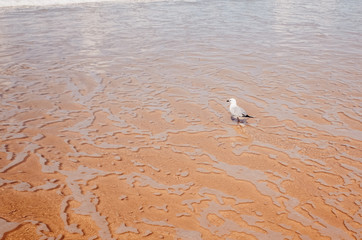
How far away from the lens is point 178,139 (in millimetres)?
5121

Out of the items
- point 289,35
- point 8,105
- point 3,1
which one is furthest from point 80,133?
point 3,1

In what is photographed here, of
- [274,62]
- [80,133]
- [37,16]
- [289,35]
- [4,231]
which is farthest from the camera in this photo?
[37,16]

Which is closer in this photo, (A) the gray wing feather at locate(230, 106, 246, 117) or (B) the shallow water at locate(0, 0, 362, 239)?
(B) the shallow water at locate(0, 0, 362, 239)

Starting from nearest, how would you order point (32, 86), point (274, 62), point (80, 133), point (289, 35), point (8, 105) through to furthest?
point (80, 133)
point (8, 105)
point (32, 86)
point (274, 62)
point (289, 35)

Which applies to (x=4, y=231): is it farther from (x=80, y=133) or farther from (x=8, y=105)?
(x=8, y=105)

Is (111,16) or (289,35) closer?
(289,35)

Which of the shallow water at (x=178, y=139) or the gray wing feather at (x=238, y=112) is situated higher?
the gray wing feather at (x=238, y=112)

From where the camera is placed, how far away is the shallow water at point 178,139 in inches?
136

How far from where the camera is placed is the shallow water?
3465 mm

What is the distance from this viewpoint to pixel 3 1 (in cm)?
1795

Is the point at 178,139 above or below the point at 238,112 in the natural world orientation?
below

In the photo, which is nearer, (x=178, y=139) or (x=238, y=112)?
(x=178, y=139)

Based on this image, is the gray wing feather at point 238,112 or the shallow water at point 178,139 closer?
the shallow water at point 178,139

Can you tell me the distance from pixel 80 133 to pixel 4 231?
7.34 ft
